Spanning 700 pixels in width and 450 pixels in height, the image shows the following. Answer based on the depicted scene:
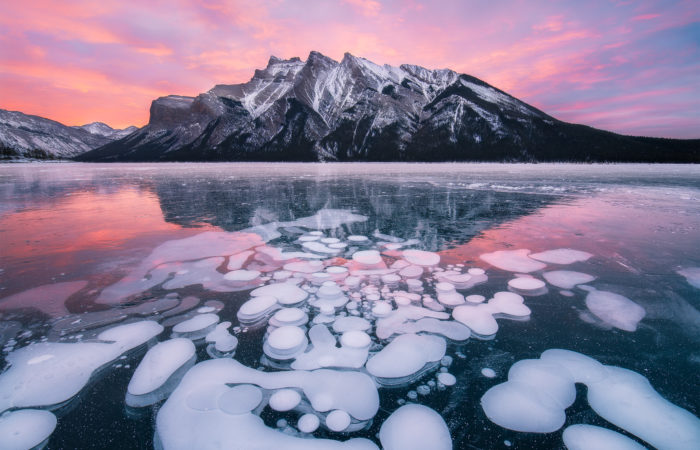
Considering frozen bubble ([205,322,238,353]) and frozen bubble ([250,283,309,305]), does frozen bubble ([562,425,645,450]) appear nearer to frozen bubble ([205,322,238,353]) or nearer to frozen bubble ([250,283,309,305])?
frozen bubble ([205,322,238,353])

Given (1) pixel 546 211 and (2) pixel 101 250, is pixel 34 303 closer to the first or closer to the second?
(2) pixel 101 250

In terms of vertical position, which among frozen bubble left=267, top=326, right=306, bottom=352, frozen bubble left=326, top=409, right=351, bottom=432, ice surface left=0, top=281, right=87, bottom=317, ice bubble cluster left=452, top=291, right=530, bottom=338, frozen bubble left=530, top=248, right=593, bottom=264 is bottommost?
ice surface left=0, top=281, right=87, bottom=317

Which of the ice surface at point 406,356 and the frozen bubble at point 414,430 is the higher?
the ice surface at point 406,356

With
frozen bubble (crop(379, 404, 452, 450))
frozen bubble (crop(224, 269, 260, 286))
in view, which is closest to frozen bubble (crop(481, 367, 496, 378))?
frozen bubble (crop(379, 404, 452, 450))

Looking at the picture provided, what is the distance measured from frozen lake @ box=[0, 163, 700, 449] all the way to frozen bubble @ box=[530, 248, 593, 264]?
0.18ft

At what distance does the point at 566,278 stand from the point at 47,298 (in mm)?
7669

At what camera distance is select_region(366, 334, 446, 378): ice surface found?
9.11 ft

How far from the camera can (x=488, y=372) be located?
9.01ft

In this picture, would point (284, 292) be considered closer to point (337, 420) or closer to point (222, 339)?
point (222, 339)

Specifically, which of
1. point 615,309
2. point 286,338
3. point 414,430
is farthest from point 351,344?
point 615,309

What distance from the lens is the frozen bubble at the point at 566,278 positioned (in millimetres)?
4658

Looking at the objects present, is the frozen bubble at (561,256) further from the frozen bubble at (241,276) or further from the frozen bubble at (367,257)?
the frozen bubble at (241,276)

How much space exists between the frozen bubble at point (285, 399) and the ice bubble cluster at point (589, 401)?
1.49 meters

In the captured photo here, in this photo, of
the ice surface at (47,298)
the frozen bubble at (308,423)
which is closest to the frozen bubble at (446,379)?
the frozen bubble at (308,423)
